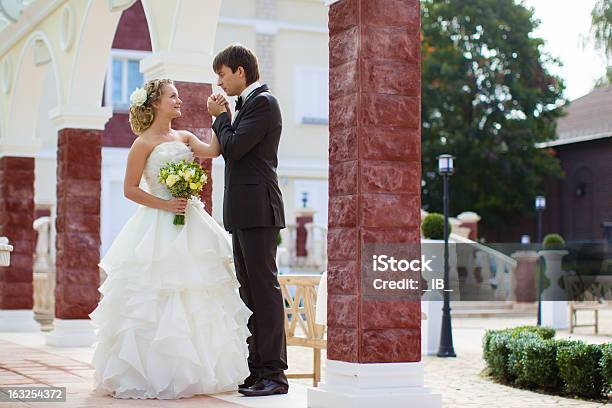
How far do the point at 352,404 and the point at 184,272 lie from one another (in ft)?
4.63

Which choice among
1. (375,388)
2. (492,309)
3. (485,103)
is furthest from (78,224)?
(485,103)

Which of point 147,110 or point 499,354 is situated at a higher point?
point 147,110

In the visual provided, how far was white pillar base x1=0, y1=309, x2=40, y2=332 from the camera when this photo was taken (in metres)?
13.3

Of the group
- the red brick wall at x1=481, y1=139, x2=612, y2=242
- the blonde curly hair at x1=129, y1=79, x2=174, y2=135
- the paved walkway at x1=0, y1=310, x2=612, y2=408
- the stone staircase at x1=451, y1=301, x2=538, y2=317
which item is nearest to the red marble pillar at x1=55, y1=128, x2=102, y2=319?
the paved walkway at x1=0, y1=310, x2=612, y2=408

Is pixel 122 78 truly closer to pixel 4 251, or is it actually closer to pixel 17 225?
pixel 17 225

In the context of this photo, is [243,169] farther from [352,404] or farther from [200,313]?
[352,404]

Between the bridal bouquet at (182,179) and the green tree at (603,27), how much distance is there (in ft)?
36.3

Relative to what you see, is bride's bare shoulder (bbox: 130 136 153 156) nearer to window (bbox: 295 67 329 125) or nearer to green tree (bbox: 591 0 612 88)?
green tree (bbox: 591 0 612 88)

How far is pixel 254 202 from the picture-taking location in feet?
19.5

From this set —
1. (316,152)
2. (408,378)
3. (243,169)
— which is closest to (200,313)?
(243,169)

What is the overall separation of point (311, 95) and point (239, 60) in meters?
18.2

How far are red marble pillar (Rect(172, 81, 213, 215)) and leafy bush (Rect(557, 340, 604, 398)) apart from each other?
3344 mm

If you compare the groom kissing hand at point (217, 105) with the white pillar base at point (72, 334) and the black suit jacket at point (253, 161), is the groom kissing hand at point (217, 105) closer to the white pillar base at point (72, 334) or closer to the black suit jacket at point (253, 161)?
the black suit jacket at point (253, 161)

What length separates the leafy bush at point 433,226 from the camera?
15.8m
